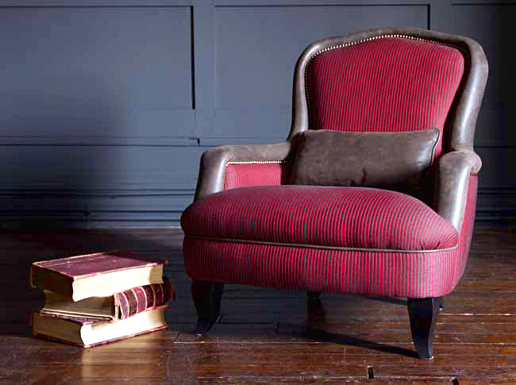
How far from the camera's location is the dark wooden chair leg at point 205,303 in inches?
84.2

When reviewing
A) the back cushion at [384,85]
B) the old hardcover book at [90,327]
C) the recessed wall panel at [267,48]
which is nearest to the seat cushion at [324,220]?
the old hardcover book at [90,327]

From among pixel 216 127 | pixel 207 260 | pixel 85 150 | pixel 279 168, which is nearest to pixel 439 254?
pixel 207 260

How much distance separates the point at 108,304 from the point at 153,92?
2408 millimetres

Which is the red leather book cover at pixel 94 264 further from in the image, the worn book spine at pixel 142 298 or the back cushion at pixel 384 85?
the back cushion at pixel 384 85

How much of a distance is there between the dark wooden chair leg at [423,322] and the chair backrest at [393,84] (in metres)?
0.65

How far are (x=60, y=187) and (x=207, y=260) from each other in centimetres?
248

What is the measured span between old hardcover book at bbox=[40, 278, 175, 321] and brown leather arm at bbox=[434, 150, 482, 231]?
0.82 meters

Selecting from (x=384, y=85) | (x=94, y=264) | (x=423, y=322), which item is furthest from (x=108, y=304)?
(x=384, y=85)

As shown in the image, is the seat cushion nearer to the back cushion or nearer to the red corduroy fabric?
the red corduroy fabric

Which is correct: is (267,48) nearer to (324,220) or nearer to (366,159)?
(366,159)

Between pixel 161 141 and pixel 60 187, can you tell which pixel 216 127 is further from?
pixel 60 187

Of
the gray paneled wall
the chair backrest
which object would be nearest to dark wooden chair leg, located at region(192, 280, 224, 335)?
the chair backrest

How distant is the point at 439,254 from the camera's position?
187 cm

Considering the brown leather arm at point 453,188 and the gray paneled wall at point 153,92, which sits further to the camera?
the gray paneled wall at point 153,92
